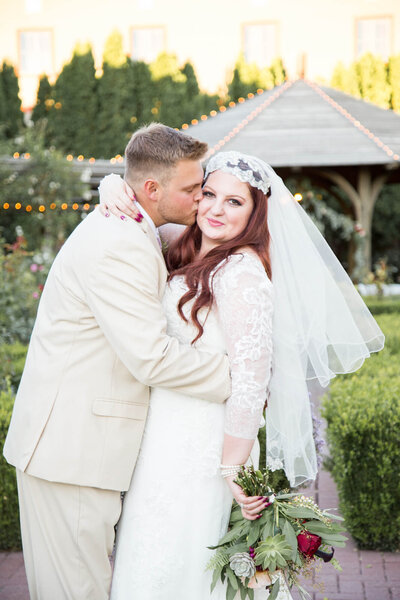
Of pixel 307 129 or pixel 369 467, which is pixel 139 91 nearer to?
pixel 307 129

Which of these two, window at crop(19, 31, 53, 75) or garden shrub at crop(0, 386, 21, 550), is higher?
window at crop(19, 31, 53, 75)

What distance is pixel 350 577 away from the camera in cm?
387

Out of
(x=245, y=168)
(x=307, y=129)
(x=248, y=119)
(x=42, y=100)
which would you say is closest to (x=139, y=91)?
(x=42, y=100)

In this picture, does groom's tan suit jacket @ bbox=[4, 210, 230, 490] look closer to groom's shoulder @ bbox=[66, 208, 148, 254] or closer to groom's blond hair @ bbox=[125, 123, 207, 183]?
groom's shoulder @ bbox=[66, 208, 148, 254]

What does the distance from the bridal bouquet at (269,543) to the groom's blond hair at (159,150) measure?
3.65 feet

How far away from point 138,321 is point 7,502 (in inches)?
87.0

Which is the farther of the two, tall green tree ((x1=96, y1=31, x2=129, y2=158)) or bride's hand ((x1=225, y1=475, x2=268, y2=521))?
tall green tree ((x1=96, y1=31, x2=129, y2=158))

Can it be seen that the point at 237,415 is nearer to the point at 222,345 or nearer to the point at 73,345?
the point at 222,345

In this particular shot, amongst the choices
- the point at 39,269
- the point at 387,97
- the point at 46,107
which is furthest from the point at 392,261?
the point at 39,269

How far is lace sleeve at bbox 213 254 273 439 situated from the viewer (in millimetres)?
2574

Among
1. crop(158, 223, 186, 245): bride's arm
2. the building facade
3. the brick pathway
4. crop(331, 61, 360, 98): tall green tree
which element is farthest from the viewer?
the building facade

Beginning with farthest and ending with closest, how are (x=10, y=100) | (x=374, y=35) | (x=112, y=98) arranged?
1. (x=374, y=35)
2. (x=112, y=98)
3. (x=10, y=100)

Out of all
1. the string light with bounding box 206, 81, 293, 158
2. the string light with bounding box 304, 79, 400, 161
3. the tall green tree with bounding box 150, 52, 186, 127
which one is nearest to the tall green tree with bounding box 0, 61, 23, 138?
the tall green tree with bounding box 150, 52, 186, 127

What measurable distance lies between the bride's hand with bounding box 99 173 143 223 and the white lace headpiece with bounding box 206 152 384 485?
37 cm
